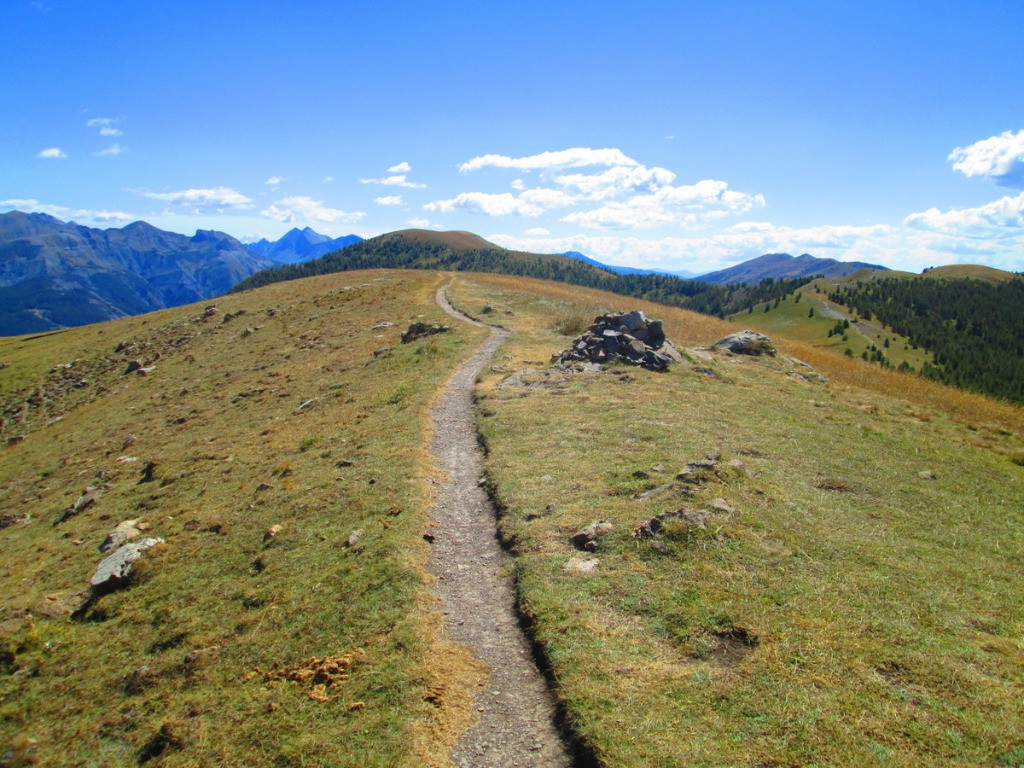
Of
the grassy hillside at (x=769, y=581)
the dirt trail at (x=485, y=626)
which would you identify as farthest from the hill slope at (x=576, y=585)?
the dirt trail at (x=485, y=626)

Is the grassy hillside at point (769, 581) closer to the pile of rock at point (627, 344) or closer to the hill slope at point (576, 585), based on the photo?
the hill slope at point (576, 585)

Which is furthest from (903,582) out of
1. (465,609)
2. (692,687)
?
(465,609)

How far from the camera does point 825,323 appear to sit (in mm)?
127750

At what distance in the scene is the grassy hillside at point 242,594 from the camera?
855cm

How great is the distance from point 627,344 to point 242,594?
22.9 metres

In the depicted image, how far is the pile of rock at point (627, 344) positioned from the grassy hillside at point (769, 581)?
6.70 meters

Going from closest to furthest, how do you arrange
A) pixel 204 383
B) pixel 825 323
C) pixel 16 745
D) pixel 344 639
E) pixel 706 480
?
1. pixel 16 745
2. pixel 344 639
3. pixel 706 480
4. pixel 204 383
5. pixel 825 323

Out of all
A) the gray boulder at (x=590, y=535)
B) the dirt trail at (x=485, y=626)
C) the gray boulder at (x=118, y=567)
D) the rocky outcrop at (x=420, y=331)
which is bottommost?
the gray boulder at (x=118, y=567)

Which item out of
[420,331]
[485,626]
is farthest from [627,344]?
[485,626]

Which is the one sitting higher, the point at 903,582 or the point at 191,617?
the point at 903,582

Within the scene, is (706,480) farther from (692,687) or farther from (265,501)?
(265,501)

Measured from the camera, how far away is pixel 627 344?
98.5 feet

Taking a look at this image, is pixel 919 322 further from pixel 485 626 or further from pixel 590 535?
pixel 485 626

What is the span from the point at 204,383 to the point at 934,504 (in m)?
41.4
